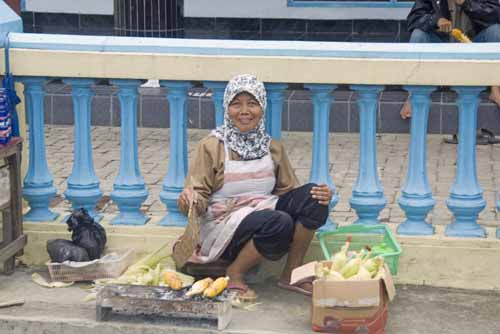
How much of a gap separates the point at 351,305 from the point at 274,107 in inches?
46.7

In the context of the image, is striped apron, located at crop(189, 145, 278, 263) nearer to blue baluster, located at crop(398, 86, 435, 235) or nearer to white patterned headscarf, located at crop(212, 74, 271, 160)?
white patterned headscarf, located at crop(212, 74, 271, 160)

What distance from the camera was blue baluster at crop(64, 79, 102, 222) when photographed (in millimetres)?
5871

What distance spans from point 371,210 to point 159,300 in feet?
4.08

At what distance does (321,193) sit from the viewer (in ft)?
17.5

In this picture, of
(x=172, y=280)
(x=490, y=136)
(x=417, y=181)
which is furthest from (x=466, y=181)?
(x=490, y=136)

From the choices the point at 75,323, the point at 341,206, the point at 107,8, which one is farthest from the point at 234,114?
the point at 107,8

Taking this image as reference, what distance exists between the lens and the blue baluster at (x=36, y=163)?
19.3ft

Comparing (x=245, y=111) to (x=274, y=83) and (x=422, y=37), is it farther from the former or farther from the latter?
(x=422, y=37)

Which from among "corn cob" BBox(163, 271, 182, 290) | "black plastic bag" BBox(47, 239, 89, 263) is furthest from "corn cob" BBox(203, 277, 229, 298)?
"black plastic bag" BBox(47, 239, 89, 263)

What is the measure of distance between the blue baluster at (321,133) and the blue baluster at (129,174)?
0.89m

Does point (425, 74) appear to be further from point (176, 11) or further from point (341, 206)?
point (176, 11)

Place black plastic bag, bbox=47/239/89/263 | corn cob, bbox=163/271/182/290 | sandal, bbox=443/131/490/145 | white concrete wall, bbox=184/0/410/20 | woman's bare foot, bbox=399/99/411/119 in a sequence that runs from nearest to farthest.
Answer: corn cob, bbox=163/271/182/290, black plastic bag, bbox=47/239/89/263, sandal, bbox=443/131/490/145, woman's bare foot, bbox=399/99/411/119, white concrete wall, bbox=184/0/410/20

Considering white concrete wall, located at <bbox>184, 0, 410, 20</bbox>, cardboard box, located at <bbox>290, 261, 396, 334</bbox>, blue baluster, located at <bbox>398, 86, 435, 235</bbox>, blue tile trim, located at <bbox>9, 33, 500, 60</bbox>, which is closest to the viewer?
cardboard box, located at <bbox>290, 261, 396, 334</bbox>

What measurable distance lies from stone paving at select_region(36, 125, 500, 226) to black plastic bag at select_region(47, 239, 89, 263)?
1.21 meters
